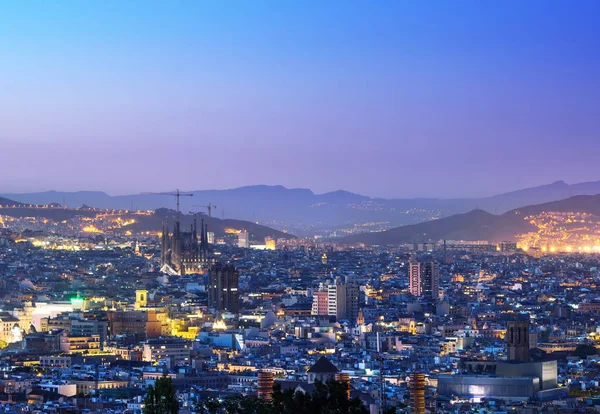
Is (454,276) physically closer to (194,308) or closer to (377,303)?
(377,303)

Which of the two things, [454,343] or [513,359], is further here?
[454,343]

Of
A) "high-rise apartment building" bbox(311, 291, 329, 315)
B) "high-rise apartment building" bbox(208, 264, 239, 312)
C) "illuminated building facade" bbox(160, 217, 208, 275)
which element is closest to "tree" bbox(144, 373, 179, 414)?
"high-rise apartment building" bbox(208, 264, 239, 312)

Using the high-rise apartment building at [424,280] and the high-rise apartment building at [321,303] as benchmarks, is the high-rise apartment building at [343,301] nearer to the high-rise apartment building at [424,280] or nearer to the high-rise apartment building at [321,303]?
the high-rise apartment building at [321,303]

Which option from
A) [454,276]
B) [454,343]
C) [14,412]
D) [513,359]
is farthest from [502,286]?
[14,412]

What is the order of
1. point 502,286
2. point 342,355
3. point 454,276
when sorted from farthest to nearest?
point 454,276 < point 502,286 < point 342,355

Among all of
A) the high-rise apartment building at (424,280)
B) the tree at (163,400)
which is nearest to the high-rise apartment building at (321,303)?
the high-rise apartment building at (424,280)

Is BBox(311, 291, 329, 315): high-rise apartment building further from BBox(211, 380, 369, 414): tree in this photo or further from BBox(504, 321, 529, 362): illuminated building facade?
BBox(211, 380, 369, 414): tree

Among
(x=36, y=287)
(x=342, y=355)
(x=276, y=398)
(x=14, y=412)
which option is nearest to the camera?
(x=276, y=398)
